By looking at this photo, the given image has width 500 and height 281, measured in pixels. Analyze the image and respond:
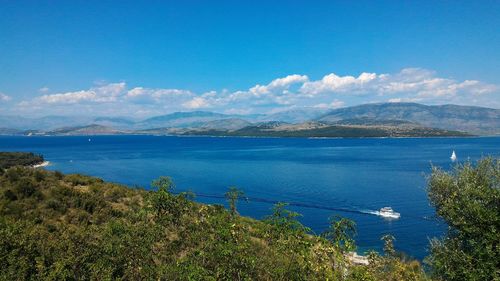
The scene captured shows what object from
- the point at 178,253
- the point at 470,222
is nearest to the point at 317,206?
the point at 470,222

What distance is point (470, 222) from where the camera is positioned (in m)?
22.8

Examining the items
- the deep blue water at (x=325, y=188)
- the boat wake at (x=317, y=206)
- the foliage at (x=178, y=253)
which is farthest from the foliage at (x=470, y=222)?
the boat wake at (x=317, y=206)

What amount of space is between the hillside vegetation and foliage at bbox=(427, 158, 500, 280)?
0.07 metres

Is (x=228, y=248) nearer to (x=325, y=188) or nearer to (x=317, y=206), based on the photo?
(x=317, y=206)

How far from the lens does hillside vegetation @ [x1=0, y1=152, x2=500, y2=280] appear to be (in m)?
17.0

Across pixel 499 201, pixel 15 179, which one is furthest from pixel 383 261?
pixel 15 179

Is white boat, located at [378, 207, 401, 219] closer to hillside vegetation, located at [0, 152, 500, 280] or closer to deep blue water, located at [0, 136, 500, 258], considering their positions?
deep blue water, located at [0, 136, 500, 258]

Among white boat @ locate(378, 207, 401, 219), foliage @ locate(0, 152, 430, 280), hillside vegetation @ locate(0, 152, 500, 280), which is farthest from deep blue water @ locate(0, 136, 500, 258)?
foliage @ locate(0, 152, 430, 280)

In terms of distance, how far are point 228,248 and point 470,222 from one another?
1656cm

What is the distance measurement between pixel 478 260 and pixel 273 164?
6275 inches

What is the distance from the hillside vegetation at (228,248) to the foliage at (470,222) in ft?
0.24

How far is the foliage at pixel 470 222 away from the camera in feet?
66.8

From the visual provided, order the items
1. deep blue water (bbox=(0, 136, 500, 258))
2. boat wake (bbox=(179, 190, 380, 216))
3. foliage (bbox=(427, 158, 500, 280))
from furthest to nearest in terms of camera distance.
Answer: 1. boat wake (bbox=(179, 190, 380, 216))
2. deep blue water (bbox=(0, 136, 500, 258))
3. foliage (bbox=(427, 158, 500, 280))

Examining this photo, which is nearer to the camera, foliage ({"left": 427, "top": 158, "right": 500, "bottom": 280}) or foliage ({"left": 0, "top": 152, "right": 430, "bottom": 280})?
foliage ({"left": 0, "top": 152, "right": 430, "bottom": 280})
